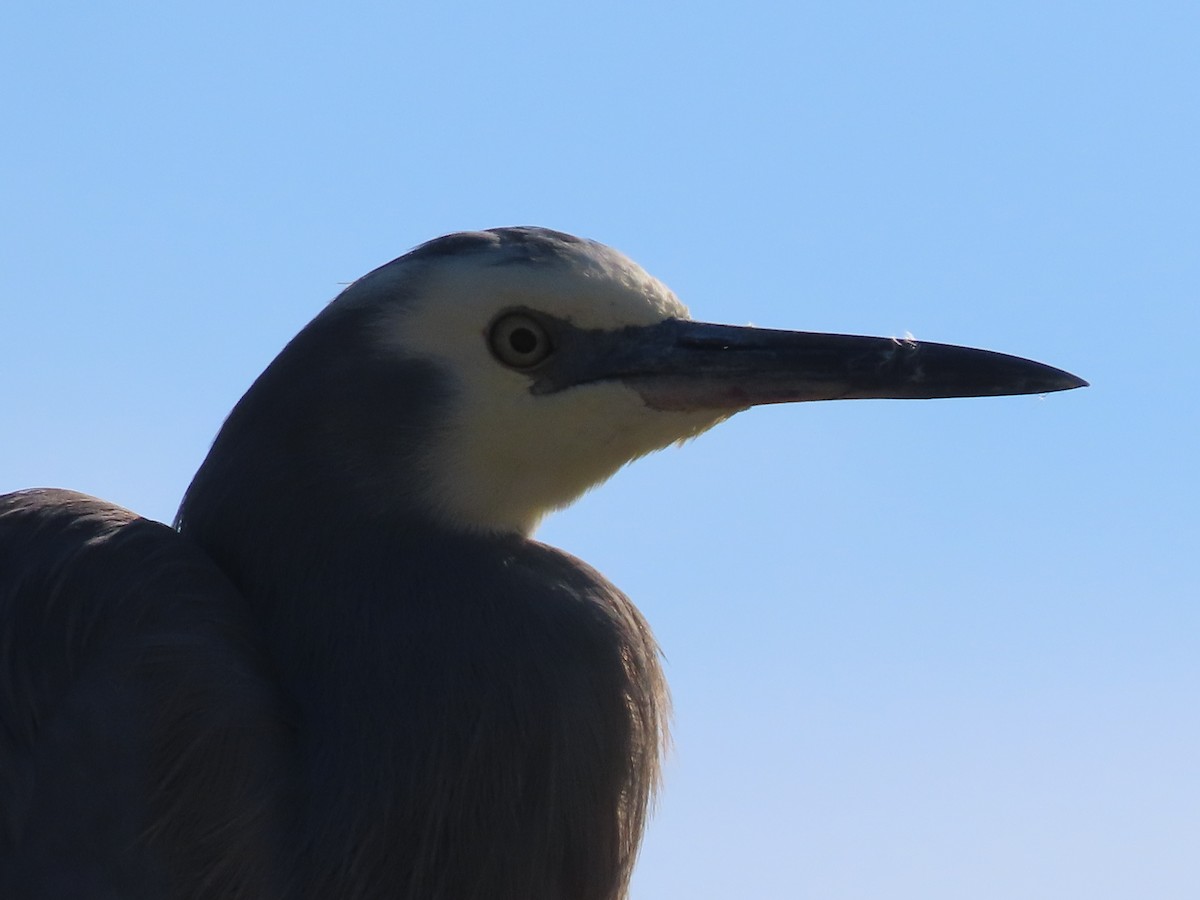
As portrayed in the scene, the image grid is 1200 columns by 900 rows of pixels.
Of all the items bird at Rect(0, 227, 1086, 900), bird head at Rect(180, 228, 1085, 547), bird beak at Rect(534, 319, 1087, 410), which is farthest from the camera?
bird beak at Rect(534, 319, 1087, 410)

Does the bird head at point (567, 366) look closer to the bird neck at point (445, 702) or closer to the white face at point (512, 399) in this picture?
the white face at point (512, 399)

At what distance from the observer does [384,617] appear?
358 centimetres

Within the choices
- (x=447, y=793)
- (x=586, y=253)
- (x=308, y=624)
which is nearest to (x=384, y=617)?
(x=308, y=624)

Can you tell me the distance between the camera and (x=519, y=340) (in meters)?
3.81

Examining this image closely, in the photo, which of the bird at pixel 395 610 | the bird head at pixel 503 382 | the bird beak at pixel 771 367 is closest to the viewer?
the bird at pixel 395 610

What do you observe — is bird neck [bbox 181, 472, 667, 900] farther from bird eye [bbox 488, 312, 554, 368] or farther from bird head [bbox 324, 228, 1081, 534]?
bird eye [bbox 488, 312, 554, 368]

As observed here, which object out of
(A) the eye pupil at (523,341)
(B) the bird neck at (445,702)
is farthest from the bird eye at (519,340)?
(B) the bird neck at (445,702)

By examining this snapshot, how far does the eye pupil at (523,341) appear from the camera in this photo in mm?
3809

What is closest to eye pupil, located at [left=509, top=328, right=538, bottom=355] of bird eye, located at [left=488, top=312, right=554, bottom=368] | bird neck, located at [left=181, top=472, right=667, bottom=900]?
bird eye, located at [left=488, top=312, right=554, bottom=368]

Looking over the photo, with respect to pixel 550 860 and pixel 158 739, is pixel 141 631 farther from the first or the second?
pixel 550 860

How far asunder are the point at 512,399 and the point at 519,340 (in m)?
0.14

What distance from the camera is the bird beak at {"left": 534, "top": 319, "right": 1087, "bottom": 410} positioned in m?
3.88

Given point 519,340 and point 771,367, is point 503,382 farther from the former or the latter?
point 771,367

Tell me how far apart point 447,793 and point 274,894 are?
39 cm
